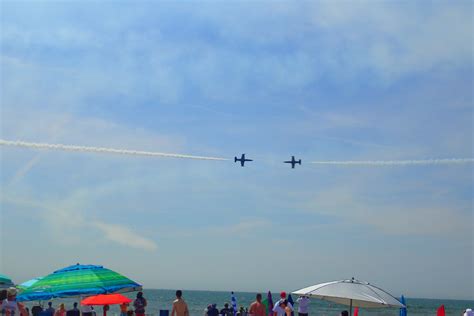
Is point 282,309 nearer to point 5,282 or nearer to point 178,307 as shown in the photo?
point 178,307

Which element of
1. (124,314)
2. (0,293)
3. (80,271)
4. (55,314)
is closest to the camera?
(0,293)

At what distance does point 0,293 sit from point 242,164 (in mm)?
37650

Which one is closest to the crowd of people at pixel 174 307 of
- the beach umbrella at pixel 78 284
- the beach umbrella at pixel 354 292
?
the beach umbrella at pixel 78 284

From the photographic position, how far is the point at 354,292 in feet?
43.5

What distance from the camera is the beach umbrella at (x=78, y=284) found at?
13742mm

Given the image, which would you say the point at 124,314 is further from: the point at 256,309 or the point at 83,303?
the point at 256,309

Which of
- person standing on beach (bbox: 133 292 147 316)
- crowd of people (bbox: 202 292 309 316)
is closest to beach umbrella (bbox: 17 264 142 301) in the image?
person standing on beach (bbox: 133 292 147 316)

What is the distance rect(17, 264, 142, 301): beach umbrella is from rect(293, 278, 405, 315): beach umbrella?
4.25 meters

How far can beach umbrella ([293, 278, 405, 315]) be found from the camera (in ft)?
42.8

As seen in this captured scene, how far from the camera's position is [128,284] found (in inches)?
575

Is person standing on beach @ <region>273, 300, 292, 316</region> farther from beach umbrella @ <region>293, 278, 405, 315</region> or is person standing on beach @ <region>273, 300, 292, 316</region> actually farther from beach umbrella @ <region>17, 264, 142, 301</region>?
beach umbrella @ <region>17, 264, 142, 301</region>

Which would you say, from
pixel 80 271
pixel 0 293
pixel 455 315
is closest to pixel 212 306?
pixel 80 271

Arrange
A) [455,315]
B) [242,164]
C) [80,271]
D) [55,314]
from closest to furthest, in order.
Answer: [80,271] < [55,314] < [242,164] < [455,315]

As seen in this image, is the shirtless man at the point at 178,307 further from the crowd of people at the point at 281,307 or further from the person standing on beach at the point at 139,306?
the crowd of people at the point at 281,307
